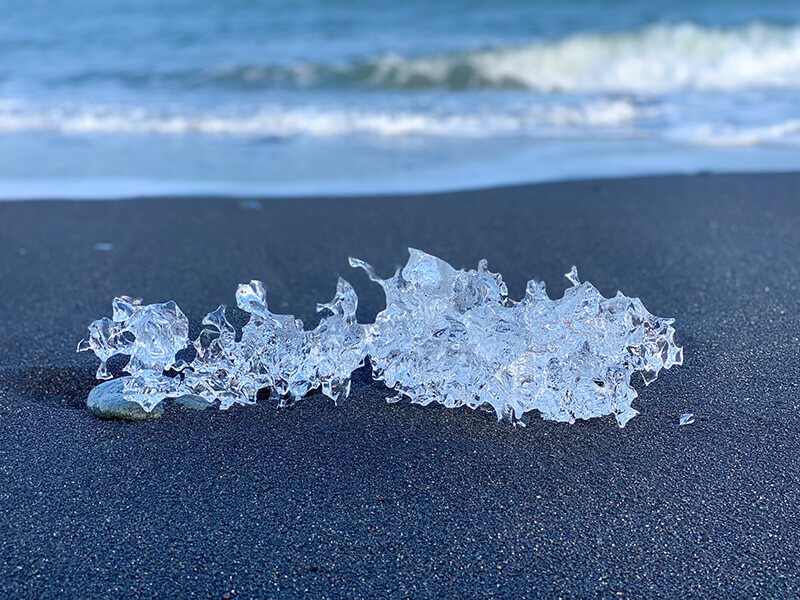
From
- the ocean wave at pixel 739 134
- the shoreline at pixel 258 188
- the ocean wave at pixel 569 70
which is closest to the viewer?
the shoreline at pixel 258 188

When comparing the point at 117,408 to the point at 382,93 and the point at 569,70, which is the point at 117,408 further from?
the point at 569,70

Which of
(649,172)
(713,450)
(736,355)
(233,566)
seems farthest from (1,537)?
(649,172)

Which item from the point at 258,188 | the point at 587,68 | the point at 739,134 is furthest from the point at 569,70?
the point at 258,188

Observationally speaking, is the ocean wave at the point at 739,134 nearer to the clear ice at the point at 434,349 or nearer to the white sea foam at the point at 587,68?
the white sea foam at the point at 587,68

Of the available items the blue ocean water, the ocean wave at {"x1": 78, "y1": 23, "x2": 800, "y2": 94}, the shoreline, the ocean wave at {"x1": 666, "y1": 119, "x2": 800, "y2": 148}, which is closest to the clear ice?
the shoreline

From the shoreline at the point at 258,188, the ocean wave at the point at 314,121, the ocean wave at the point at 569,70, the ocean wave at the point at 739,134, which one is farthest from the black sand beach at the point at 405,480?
the ocean wave at the point at 569,70

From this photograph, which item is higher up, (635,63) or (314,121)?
(635,63)
